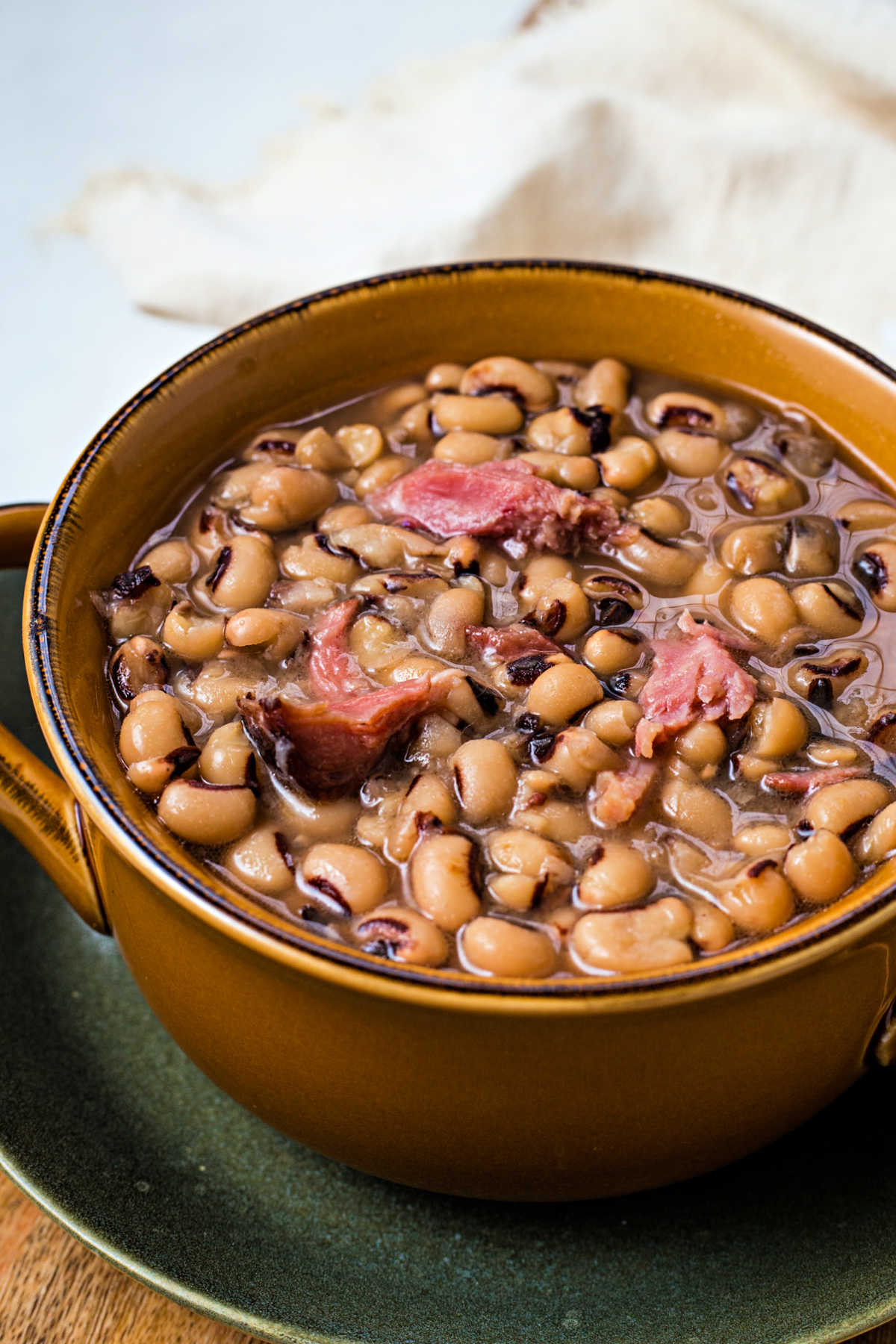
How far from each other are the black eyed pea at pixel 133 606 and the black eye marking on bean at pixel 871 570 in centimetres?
89

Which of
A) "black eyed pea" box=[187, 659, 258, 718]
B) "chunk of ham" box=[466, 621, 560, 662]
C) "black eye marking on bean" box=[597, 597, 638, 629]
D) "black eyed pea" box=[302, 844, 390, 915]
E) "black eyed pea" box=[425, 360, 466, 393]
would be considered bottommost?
"black eyed pea" box=[187, 659, 258, 718]

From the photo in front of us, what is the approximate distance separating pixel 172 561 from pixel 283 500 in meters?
0.17

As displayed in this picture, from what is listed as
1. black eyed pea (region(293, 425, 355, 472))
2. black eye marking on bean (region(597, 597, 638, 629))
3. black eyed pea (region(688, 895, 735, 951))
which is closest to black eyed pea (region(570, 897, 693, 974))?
black eyed pea (region(688, 895, 735, 951))

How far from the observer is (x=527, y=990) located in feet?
4.00

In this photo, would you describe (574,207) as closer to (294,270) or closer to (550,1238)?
(294,270)

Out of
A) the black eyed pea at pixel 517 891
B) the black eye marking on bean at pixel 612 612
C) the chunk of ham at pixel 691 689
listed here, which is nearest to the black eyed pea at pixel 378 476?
the black eye marking on bean at pixel 612 612

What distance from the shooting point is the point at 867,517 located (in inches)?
74.7

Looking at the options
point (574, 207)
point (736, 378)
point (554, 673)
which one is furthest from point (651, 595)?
point (574, 207)

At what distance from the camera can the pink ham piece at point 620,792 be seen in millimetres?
1544

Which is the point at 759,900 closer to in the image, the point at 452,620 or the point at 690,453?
the point at 452,620

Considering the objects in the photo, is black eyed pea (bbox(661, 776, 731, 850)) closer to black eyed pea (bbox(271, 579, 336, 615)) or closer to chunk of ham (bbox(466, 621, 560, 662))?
chunk of ham (bbox(466, 621, 560, 662))

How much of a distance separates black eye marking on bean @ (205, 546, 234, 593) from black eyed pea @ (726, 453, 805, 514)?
0.68 m

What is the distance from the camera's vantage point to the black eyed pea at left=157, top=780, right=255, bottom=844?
1493 millimetres

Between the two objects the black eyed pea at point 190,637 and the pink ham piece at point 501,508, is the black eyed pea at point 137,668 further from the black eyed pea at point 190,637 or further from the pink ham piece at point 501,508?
the pink ham piece at point 501,508
